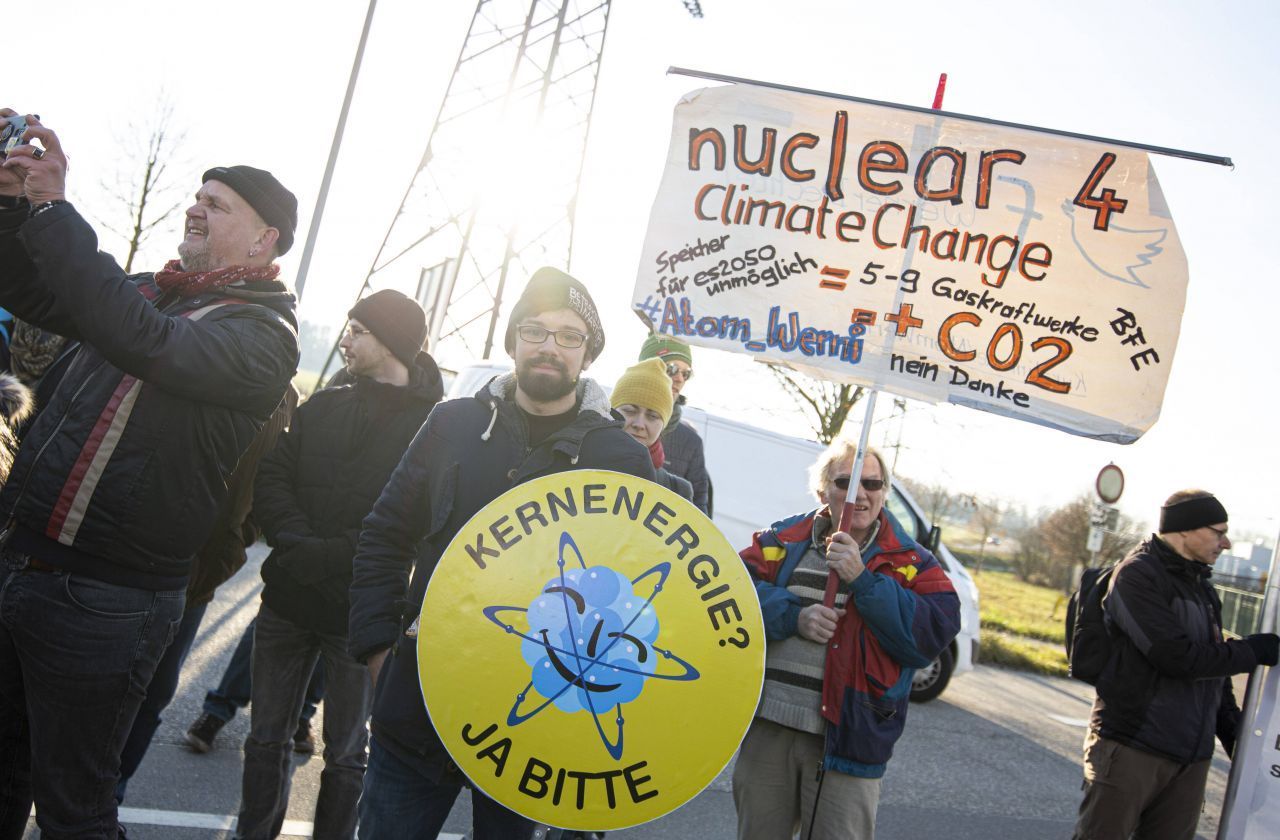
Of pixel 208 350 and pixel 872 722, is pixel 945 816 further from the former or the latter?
pixel 208 350

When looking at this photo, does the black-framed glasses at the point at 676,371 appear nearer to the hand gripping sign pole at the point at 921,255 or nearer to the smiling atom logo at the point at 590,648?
the hand gripping sign pole at the point at 921,255

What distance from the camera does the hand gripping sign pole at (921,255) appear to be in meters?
2.85

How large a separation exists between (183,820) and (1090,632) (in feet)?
12.4

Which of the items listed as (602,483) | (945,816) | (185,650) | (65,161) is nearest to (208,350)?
(65,161)

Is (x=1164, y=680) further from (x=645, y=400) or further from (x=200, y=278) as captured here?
(x=200, y=278)

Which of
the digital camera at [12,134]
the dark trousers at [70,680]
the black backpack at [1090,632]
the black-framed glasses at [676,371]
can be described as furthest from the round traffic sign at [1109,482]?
the digital camera at [12,134]

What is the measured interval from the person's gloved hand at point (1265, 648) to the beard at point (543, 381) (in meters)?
2.83

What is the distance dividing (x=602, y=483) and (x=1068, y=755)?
7.43 metres

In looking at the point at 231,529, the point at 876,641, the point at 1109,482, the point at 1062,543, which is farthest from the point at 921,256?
the point at 1062,543

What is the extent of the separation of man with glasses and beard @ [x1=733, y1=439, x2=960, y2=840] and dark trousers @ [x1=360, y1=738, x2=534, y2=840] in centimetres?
93

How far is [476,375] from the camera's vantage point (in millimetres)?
8000

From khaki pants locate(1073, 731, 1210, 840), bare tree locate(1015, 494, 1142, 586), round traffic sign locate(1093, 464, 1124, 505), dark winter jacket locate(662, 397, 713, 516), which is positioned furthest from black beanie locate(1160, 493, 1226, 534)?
bare tree locate(1015, 494, 1142, 586)

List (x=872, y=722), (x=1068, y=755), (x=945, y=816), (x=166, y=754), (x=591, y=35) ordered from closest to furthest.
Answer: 1. (x=872, y=722)
2. (x=166, y=754)
3. (x=945, y=816)
4. (x=1068, y=755)
5. (x=591, y=35)

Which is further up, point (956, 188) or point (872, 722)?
point (956, 188)
